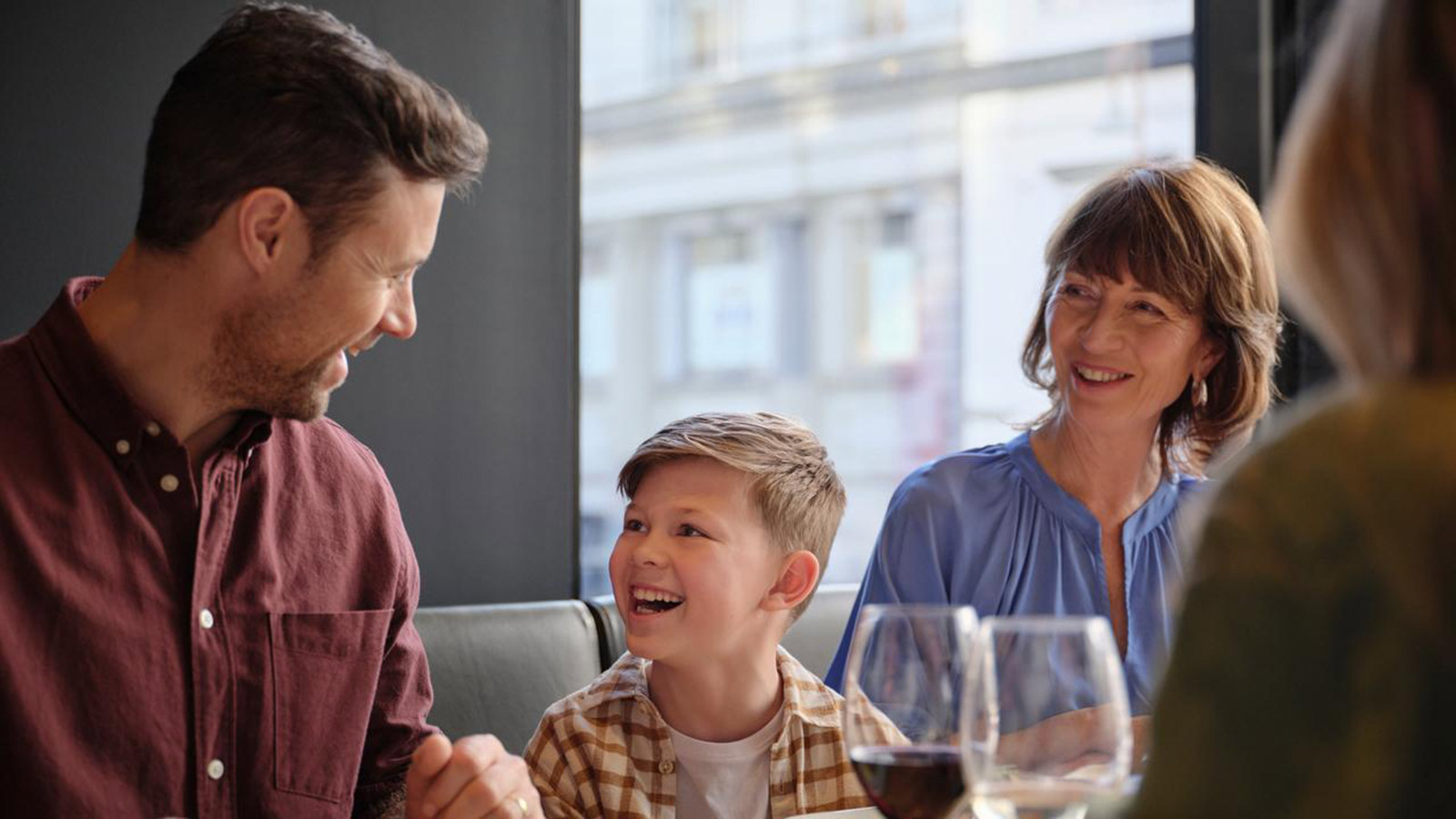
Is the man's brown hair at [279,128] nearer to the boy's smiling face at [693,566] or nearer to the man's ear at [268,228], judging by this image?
the man's ear at [268,228]

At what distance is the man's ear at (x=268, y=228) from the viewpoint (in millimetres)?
1426

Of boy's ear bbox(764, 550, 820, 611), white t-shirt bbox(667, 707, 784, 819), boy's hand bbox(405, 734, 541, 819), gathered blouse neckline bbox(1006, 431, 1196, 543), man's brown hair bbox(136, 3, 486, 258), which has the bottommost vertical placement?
white t-shirt bbox(667, 707, 784, 819)

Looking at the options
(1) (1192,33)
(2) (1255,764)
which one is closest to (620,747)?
(2) (1255,764)

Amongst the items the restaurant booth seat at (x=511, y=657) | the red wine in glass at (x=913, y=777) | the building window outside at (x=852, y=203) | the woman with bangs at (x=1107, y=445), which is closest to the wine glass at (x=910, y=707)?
the red wine in glass at (x=913, y=777)

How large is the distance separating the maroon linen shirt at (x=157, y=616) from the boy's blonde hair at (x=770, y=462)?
45cm

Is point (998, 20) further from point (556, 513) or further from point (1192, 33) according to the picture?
point (556, 513)

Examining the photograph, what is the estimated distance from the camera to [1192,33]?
3.32 meters

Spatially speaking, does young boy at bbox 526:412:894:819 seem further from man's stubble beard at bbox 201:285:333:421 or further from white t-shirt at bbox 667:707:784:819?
man's stubble beard at bbox 201:285:333:421

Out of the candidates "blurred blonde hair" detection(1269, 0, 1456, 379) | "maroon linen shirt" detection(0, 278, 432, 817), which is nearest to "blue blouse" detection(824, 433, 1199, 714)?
"maroon linen shirt" detection(0, 278, 432, 817)

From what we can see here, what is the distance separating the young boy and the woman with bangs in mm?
223

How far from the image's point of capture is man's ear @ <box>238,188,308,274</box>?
143 cm

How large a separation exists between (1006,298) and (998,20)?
0.77 m

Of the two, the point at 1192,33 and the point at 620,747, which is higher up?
the point at 1192,33

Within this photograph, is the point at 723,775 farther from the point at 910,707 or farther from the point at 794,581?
the point at 910,707
